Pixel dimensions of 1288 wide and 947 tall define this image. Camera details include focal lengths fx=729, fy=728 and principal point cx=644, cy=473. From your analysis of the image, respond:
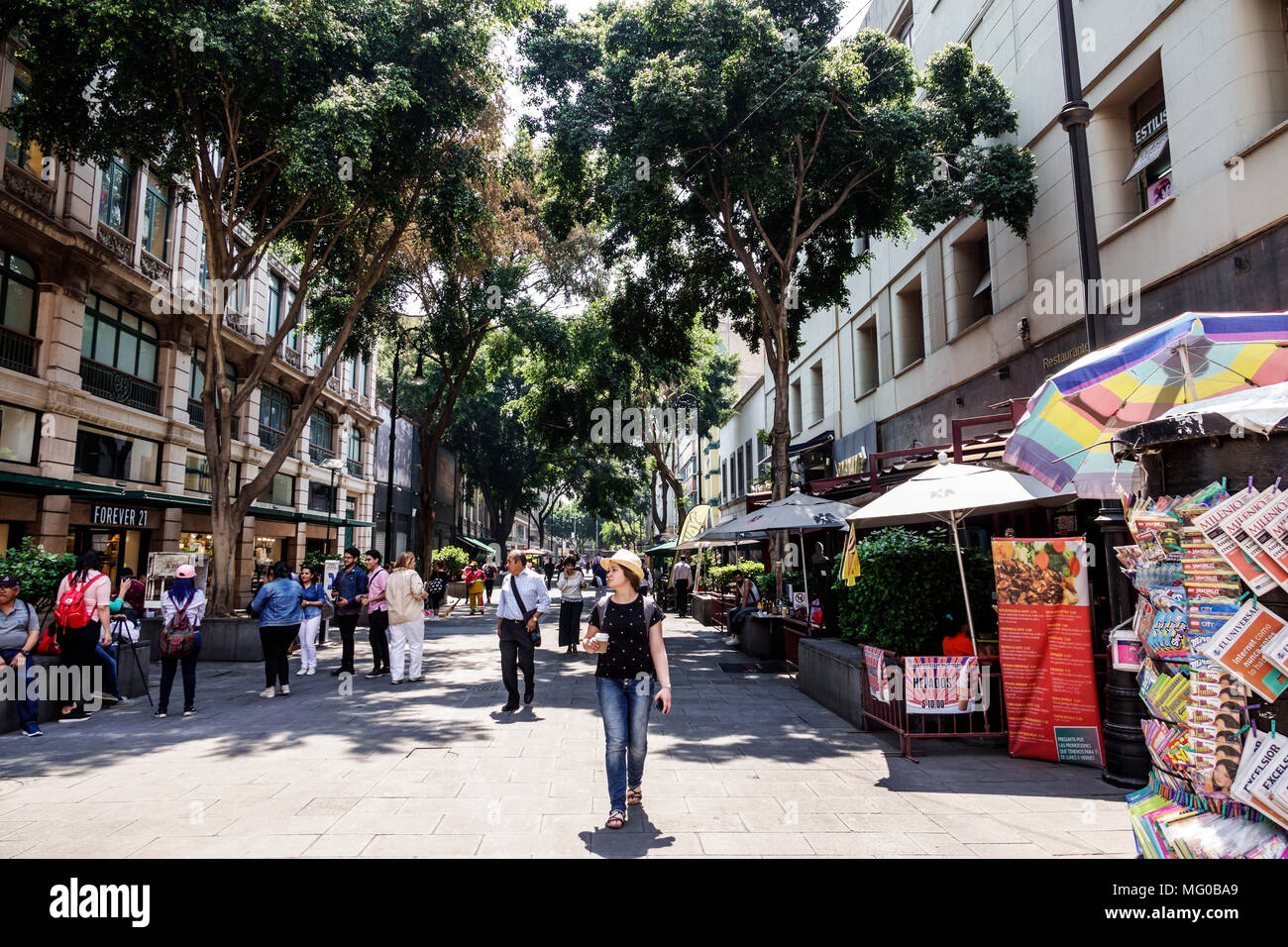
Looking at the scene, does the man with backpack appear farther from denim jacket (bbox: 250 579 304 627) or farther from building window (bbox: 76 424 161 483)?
building window (bbox: 76 424 161 483)

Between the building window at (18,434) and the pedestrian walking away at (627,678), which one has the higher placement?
the building window at (18,434)

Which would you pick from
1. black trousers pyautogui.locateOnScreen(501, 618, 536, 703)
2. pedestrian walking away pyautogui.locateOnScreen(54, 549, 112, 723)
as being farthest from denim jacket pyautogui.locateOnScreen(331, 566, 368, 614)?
black trousers pyautogui.locateOnScreen(501, 618, 536, 703)

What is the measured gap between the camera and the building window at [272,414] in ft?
84.9

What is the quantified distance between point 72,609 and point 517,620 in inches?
181

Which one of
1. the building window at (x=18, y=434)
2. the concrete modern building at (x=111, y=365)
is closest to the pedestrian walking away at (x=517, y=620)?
the concrete modern building at (x=111, y=365)

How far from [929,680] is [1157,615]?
353 centimetres

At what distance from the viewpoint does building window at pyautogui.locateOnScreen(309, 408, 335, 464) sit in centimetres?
2982

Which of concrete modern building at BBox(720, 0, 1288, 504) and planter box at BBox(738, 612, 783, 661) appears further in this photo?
planter box at BBox(738, 612, 783, 661)

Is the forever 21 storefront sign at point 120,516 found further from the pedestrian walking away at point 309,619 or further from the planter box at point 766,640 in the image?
the planter box at point 766,640

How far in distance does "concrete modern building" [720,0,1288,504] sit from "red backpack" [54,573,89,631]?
12.7 meters

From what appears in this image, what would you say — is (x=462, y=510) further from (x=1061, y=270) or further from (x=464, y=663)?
(x=1061, y=270)

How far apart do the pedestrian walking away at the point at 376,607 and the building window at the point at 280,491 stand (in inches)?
648
